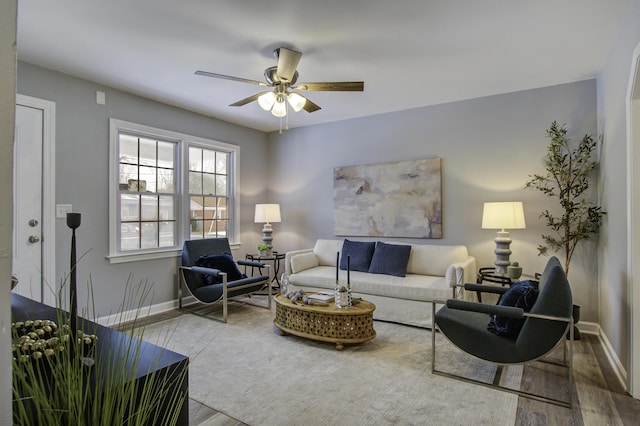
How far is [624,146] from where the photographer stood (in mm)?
2623

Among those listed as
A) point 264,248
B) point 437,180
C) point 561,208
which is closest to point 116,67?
point 264,248

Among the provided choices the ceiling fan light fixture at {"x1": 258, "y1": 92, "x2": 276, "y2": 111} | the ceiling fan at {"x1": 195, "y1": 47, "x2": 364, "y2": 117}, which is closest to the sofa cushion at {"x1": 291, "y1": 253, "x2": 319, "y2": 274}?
the ceiling fan at {"x1": 195, "y1": 47, "x2": 364, "y2": 117}

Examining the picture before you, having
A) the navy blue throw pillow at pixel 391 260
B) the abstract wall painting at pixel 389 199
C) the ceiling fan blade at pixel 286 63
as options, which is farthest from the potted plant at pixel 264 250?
the ceiling fan blade at pixel 286 63

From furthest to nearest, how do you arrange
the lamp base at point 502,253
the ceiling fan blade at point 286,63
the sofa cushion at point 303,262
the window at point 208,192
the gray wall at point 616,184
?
the window at point 208,192 → the sofa cushion at point 303,262 → the lamp base at point 502,253 → the ceiling fan blade at point 286,63 → the gray wall at point 616,184

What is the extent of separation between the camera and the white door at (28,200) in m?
3.21

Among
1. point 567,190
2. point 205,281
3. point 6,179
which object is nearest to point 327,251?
point 205,281

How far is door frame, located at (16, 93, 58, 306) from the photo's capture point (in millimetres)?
3377

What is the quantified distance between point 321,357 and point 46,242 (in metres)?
2.84

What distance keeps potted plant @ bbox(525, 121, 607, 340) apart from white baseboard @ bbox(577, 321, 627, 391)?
32 cm

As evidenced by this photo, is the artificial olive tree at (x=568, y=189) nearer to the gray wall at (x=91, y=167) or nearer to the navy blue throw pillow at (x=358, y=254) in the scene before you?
the navy blue throw pillow at (x=358, y=254)

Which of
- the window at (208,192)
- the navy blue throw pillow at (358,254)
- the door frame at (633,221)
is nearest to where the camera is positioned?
the door frame at (633,221)

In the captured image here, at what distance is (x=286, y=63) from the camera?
9.55ft

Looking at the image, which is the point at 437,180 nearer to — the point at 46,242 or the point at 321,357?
the point at 321,357

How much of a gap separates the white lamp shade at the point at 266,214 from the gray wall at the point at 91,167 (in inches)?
53.4
